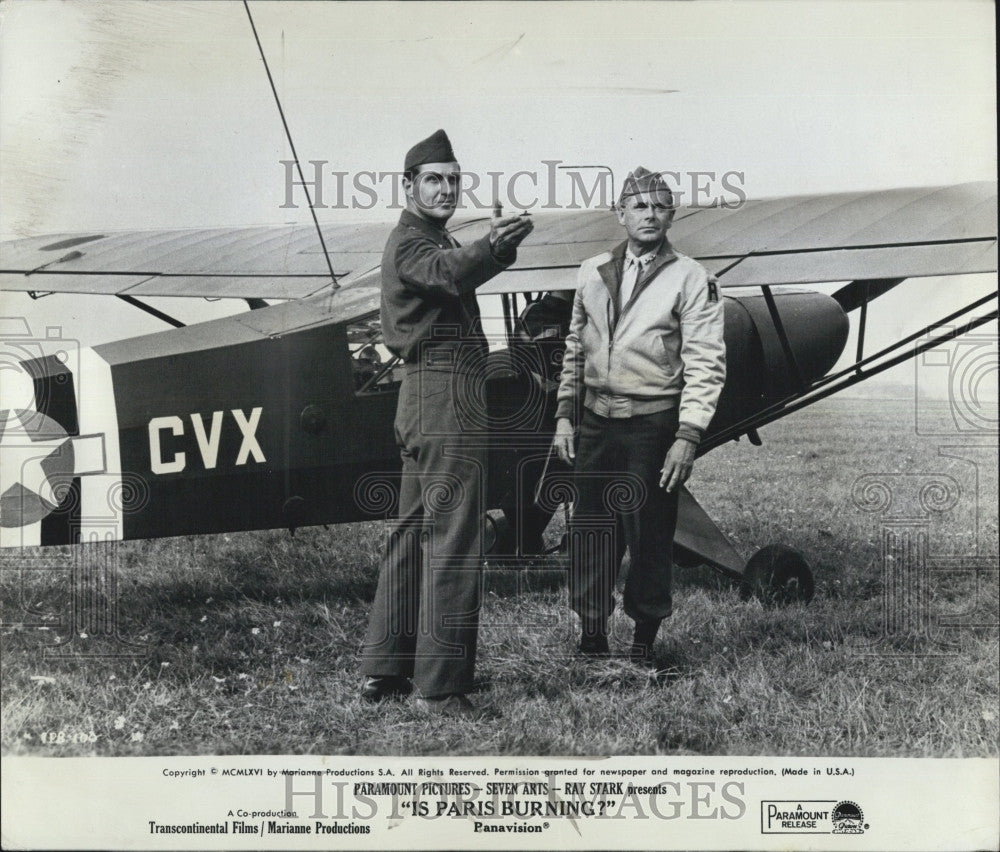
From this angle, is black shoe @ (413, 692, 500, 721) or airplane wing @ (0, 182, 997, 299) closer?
black shoe @ (413, 692, 500, 721)

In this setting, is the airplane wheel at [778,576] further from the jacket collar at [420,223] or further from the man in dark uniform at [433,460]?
the jacket collar at [420,223]

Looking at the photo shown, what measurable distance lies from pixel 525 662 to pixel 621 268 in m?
1.71

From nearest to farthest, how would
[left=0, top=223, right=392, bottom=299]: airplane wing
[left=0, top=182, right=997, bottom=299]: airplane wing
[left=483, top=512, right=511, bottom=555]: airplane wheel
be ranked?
[left=0, top=182, right=997, bottom=299]: airplane wing → [left=0, top=223, right=392, bottom=299]: airplane wing → [left=483, top=512, right=511, bottom=555]: airplane wheel

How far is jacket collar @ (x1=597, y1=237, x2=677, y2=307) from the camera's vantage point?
11.5 ft

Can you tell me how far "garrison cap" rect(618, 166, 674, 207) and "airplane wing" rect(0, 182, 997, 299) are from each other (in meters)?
0.43

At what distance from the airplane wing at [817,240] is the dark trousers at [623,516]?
29.6 inches

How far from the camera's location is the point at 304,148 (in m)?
3.86

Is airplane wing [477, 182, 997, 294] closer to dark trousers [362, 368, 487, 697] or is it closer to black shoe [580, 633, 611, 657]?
dark trousers [362, 368, 487, 697]

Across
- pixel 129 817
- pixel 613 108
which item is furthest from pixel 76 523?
pixel 613 108

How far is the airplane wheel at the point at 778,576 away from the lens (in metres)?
4.27

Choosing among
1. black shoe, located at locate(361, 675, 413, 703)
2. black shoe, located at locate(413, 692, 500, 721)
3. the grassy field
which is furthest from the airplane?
black shoe, located at locate(413, 692, 500, 721)

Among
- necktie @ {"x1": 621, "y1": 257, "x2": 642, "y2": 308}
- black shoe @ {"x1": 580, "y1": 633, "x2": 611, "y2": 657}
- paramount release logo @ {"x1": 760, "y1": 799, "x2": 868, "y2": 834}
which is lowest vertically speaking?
paramount release logo @ {"x1": 760, "y1": 799, "x2": 868, "y2": 834}

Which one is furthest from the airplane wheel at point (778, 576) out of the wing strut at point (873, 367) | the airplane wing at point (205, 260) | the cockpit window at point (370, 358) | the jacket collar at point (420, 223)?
the airplane wing at point (205, 260)

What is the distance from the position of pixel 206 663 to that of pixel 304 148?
231 centimetres
